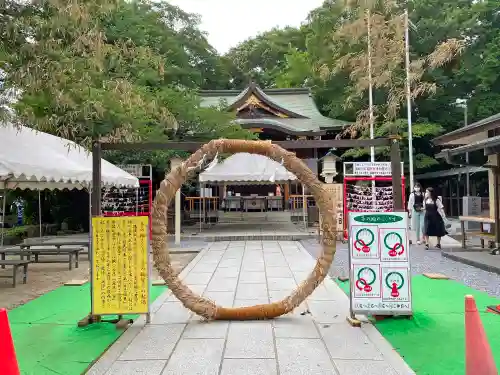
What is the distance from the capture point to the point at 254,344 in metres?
4.00

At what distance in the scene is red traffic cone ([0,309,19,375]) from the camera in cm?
272

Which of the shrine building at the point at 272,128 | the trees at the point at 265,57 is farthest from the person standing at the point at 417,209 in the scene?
the trees at the point at 265,57

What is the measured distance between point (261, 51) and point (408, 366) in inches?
1576

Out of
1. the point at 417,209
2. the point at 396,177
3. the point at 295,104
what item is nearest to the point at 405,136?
the point at 417,209

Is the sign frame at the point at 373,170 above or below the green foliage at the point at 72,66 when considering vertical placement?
below

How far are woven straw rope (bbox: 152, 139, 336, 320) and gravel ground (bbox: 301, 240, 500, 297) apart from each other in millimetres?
2765

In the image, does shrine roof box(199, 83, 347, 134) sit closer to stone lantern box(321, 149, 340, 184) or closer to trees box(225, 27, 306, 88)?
stone lantern box(321, 149, 340, 184)

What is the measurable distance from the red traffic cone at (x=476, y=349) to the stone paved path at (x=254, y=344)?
1.76 ft

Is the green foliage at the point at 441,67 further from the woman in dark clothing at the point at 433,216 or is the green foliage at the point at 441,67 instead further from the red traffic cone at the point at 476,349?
the red traffic cone at the point at 476,349

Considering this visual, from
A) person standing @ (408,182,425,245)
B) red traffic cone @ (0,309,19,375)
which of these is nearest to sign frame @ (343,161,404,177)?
person standing @ (408,182,425,245)

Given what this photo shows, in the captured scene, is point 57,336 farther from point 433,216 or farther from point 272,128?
point 272,128

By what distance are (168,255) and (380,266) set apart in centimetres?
234

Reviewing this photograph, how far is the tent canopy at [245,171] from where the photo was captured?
1447 centimetres

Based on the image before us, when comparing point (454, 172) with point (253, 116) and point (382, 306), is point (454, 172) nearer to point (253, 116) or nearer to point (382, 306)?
point (253, 116)
